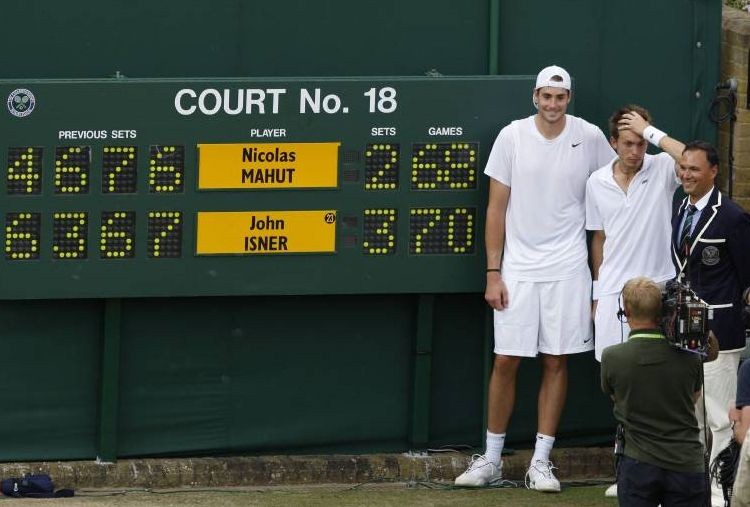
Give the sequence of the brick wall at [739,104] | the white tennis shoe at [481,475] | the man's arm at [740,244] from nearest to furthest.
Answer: the man's arm at [740,244], the white tennis shoe at [481,475], the brick wall at [739,104]

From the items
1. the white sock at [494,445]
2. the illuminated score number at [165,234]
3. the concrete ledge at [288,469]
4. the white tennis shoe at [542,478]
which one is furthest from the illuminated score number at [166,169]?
the white tennis shoe at [542,478]

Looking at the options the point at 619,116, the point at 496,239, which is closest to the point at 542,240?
the point at 496,239

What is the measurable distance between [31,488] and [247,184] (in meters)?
1.88

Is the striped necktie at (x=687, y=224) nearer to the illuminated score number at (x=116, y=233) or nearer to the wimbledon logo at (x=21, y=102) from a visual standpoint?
the illuminated score number at (x=116, y=233)

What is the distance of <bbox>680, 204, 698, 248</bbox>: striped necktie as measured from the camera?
849cm

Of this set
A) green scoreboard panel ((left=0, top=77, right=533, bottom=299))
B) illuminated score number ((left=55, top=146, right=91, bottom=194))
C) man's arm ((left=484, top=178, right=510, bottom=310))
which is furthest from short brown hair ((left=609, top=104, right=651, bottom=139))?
illuminated score number ((left=55, top=146, right=91, bottom=194))

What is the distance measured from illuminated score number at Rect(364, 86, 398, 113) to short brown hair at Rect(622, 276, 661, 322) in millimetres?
2458

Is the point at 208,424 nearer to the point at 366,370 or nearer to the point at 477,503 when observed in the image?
the point at 366,370

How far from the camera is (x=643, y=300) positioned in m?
6.91

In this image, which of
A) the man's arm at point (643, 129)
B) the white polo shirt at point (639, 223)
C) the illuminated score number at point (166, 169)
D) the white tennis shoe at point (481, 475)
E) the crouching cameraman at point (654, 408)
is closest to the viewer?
the crouching cameraman at point (654, 408)

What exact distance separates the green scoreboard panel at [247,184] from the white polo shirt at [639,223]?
0.71m

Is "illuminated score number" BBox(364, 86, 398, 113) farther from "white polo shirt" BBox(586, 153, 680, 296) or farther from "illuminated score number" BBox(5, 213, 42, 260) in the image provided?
"illuminated score number" BBox(5, 213, 42, 260)

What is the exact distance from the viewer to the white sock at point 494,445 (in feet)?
30.2

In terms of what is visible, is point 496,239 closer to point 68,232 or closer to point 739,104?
point 739,104
